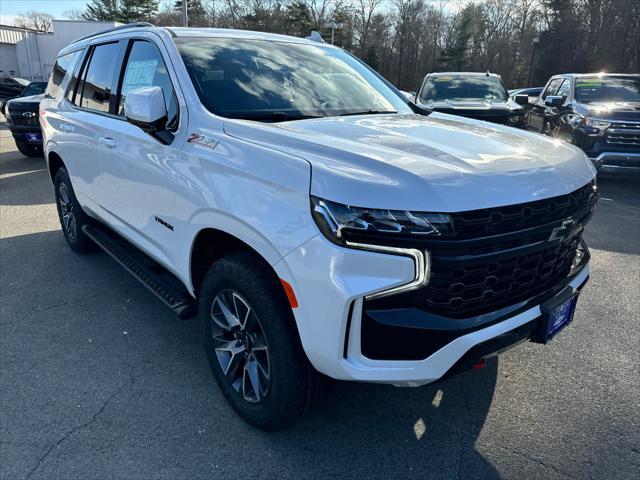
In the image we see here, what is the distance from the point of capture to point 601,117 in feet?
26.2

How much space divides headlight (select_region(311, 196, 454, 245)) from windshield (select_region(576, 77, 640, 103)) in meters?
8.55

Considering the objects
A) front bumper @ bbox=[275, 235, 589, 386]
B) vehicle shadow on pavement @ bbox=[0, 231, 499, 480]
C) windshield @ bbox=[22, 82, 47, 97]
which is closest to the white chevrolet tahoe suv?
front bumper @ bbox=[275, 235, 589, 386]

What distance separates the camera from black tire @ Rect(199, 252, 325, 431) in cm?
217

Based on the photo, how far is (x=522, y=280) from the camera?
86.4 inches

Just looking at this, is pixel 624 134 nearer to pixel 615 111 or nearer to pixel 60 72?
pixel 615 111

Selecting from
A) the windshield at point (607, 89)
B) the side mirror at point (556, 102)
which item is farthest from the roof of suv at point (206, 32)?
the windshield at point (607, 89)

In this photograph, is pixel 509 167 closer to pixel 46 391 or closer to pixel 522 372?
pixel 522 372

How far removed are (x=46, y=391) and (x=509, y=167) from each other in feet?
9.02

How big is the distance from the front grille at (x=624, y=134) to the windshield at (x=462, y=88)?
264cm

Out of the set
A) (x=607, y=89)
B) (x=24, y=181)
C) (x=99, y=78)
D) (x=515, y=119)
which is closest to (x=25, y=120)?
(x=24, y=181)

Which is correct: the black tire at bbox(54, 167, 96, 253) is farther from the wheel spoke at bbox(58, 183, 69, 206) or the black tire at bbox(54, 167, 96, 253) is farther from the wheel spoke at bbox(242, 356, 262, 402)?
the wheel spoke at bbox(242, 356, 262, 402)

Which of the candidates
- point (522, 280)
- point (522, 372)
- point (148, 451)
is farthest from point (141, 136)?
point (522, 372)

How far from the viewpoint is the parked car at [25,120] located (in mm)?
10219

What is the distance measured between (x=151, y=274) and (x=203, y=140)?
126 cm
